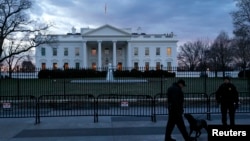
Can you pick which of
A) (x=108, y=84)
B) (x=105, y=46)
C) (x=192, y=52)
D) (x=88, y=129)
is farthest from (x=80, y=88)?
(x=192, y=52)

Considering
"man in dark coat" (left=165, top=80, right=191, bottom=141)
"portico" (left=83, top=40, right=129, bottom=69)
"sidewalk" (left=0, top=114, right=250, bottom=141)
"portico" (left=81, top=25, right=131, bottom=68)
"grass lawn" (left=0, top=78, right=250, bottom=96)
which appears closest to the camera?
"man in dark coat" (left=165, top=80, right=191, bottom=141)

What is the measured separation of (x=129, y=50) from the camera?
3639 inches

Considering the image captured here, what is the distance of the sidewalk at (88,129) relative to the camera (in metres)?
10.4

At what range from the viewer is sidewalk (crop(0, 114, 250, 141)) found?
34.1 feet

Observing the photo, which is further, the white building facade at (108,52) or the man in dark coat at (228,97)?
the white building facade at (108,52)

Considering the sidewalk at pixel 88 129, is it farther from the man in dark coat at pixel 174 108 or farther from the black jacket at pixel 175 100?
the black jacket at pixel 175 100

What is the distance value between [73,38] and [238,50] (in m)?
46.9

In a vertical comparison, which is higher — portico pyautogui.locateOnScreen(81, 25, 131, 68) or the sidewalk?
portico pyautogui.locateOnScreen(81, 25, 131, 68)

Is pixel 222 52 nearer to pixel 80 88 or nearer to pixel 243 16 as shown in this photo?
pixel 243 16

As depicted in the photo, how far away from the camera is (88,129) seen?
39.0ft

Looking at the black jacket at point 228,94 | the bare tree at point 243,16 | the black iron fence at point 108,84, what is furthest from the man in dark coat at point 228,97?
the bare tree at point 243,16

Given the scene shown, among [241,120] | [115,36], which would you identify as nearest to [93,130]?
[241,120]

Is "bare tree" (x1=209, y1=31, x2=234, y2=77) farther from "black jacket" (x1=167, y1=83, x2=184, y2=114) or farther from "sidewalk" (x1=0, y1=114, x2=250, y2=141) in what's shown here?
"black jacket" (x1=167, y1=83, x2=184, y2=114)

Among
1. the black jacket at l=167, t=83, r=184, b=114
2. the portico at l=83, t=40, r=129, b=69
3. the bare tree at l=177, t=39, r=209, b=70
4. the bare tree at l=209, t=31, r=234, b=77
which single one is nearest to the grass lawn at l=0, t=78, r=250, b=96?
the black jacket at l=167, t=83, r=184, b=114
